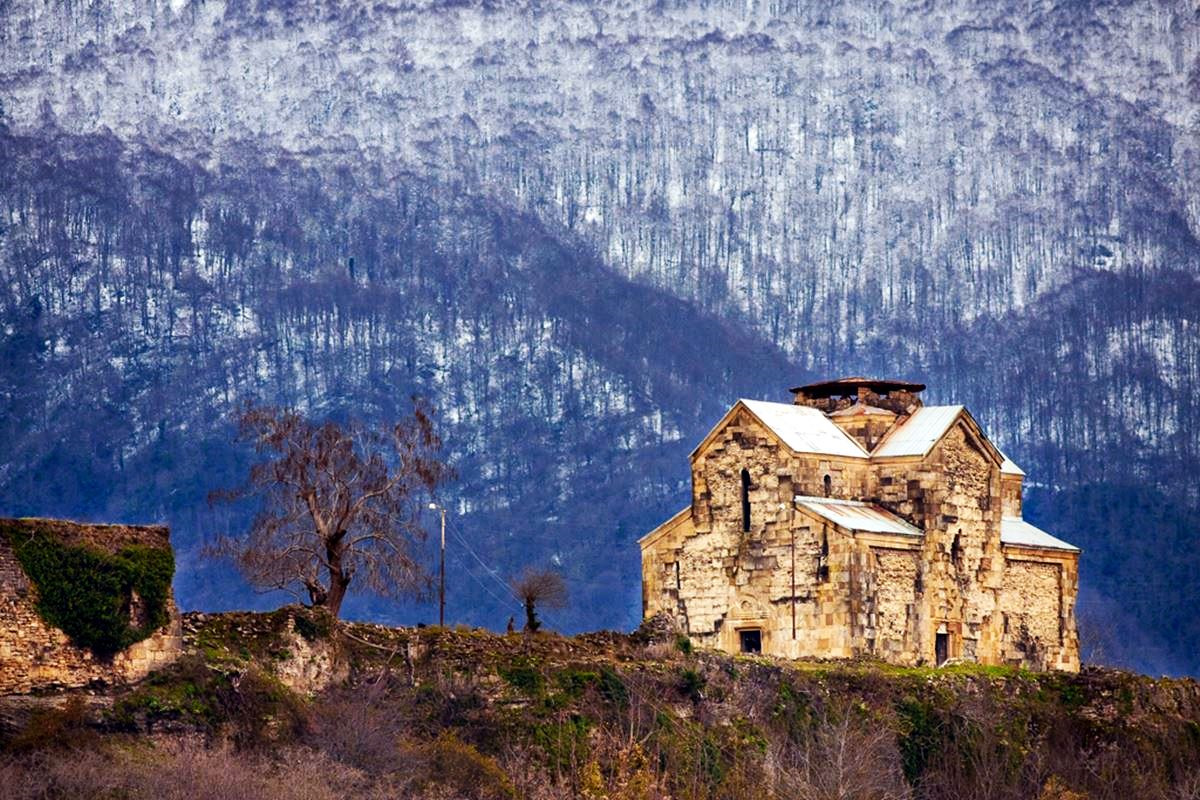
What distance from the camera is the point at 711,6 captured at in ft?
623

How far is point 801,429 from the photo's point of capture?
2662 inches

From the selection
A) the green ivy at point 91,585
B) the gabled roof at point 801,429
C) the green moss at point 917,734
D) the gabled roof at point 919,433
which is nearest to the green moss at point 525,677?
the green ivy at point 91,585

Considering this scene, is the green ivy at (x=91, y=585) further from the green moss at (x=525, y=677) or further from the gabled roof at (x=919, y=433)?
the gabled roof at (x=919, y=433)

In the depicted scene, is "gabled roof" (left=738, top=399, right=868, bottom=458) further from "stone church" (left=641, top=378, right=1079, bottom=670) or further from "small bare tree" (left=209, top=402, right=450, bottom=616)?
"small bare tree" (left=209, top=402, right=450, bottom=616)

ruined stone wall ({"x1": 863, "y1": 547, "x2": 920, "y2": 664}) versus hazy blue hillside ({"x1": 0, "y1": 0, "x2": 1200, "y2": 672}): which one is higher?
hazy blue hillside ({"x1": 0, "y1": 0, "x2": 1200, "y2": 672})

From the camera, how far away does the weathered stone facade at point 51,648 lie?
132 feet

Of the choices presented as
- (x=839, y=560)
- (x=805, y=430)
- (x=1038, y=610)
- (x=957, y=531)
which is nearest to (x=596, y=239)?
(x=1038, y=610)

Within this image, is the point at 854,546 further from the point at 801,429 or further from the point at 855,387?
the point at 855,387

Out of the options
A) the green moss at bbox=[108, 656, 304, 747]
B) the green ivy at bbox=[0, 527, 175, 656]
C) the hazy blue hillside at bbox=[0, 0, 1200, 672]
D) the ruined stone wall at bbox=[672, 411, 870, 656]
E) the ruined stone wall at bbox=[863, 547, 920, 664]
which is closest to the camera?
the green ivy at bbox=[0, 527, 175, 656]

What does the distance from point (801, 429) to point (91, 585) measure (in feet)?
99.7

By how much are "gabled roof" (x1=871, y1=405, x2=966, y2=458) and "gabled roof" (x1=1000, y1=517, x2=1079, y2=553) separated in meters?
4.19

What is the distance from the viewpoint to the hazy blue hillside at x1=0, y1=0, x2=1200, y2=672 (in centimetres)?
16938

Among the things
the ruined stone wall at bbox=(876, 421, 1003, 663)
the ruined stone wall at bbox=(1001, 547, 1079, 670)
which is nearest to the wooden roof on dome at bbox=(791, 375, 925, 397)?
the ruined stone wall at bbox=(876, 421, 1003, 663)

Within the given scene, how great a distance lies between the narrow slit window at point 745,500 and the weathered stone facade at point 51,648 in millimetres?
26295
